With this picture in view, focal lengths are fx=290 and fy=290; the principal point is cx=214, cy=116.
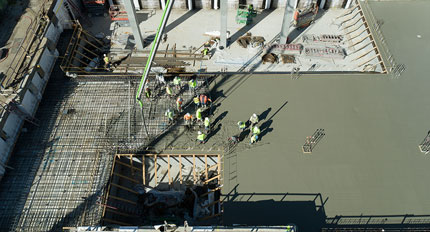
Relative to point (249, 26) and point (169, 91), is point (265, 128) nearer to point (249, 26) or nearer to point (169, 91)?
point (169, 91)

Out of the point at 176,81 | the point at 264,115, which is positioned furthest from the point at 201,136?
the point at 264,115

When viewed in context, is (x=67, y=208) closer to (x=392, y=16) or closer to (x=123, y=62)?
(x=123, y=62)

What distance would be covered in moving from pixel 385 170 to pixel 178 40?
2084cm

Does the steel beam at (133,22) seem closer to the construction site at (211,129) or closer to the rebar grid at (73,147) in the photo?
the construction site at (211,129)

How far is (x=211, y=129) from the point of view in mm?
21609

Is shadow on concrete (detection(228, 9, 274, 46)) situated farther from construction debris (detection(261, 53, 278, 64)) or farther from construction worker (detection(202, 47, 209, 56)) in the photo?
construction debris (detection(261, 53, 278, 64))

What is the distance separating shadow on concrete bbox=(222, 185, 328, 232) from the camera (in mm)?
18062

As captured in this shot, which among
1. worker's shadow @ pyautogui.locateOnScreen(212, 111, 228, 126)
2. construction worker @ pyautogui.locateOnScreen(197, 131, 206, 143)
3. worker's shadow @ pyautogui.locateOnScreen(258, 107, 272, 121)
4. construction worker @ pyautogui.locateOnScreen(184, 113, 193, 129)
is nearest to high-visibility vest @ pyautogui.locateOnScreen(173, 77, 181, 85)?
construction worker @ pyautogui.locateOnScreen(184, 113, 193, 129)

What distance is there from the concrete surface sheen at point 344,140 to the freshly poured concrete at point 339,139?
0.07 meters

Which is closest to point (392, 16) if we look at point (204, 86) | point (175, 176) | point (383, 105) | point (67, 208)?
point (383, 105)

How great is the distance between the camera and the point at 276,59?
26719mm

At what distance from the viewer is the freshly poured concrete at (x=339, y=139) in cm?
1914

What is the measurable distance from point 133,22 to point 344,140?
1985 centimetres

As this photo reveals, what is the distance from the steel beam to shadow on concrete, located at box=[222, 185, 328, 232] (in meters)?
16.6
